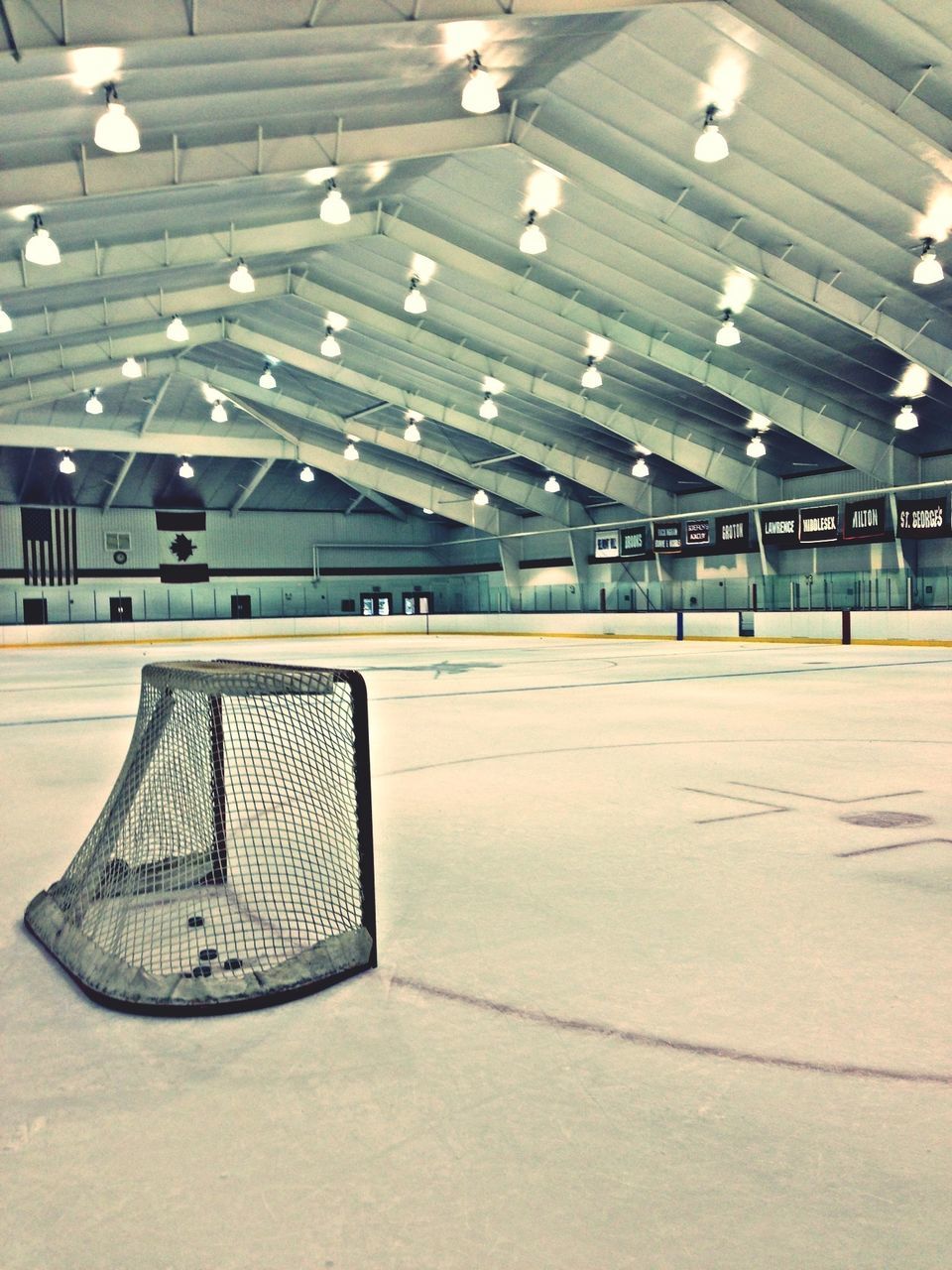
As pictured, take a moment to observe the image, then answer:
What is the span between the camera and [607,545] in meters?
48.3

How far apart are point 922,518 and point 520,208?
19662 mm

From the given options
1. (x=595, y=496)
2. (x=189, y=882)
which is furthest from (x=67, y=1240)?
(x=595, y=496)

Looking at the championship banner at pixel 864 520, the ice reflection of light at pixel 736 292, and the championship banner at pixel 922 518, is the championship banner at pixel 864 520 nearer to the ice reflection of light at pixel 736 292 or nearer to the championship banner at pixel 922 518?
the championship banner at pixel 922 518

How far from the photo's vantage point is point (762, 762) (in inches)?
340

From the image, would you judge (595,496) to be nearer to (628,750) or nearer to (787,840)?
(628,750)

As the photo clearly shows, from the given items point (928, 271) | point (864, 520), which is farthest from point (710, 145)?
point (864, 520)

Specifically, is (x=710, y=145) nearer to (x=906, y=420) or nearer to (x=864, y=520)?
(x=906, y=420)

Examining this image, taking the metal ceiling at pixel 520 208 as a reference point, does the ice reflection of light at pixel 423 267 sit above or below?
above

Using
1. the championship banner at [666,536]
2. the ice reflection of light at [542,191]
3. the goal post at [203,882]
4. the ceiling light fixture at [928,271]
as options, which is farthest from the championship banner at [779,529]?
the goal post at [203,882]

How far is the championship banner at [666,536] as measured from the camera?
141 feet

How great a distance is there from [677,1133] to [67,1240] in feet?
4.76

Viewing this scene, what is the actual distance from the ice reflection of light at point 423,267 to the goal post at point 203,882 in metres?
21.0

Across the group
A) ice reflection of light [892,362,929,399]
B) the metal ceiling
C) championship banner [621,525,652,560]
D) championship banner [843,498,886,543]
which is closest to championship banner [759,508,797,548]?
the metal ceiling

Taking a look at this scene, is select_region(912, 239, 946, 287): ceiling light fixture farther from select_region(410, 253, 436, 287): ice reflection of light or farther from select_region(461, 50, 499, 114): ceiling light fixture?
select_region(410, 253, 436, 287): ice reflection of light
